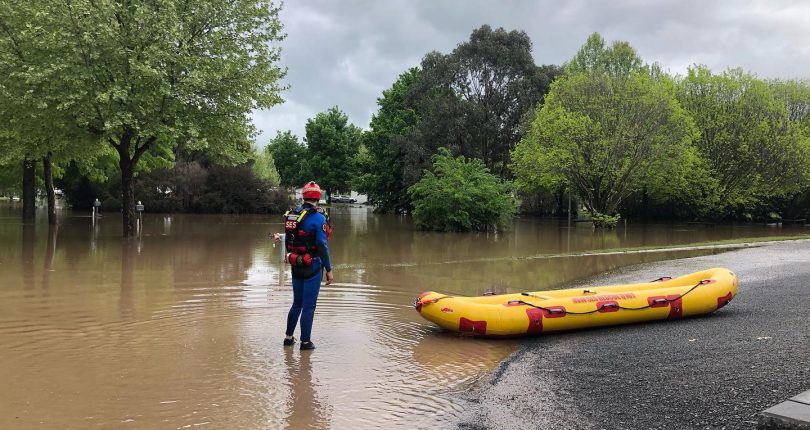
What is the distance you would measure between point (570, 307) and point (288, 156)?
8541 centimetres

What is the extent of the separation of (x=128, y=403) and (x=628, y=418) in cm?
431

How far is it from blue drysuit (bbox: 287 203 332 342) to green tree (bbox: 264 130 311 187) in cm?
7515

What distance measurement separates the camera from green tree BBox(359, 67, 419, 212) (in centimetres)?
5341

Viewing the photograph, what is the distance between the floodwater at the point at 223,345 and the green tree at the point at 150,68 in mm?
5345

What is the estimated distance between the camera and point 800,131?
4269 centimetres

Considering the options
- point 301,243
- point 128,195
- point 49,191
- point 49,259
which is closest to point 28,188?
point 49,191

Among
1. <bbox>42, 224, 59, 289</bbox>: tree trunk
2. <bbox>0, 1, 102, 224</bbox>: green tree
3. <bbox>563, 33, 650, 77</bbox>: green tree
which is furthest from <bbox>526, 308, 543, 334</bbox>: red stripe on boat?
<bbox>563, 33, 650, 77</bbox>: green tree

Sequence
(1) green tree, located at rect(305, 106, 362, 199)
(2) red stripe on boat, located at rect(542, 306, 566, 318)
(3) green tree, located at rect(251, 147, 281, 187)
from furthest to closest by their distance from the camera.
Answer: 1. (1) green tree, located at rect(305, 106, 362, 199)
2. (3) green tree, located at rect(251, 147, 281, 187)
3. (2) red stripe on boat, located at rect(542, 306, 566, 318)

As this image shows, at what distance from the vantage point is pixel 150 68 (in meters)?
18.3

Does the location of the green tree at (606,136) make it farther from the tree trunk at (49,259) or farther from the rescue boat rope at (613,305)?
the rescue boat rope at (613,305)

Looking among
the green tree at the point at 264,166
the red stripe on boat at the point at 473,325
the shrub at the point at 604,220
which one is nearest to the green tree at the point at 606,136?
the shrub at the point at 604,220

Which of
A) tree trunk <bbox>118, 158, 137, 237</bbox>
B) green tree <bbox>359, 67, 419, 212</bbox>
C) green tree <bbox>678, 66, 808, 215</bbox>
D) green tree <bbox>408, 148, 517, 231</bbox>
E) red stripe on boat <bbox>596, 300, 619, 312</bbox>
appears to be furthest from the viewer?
green tree <bbox>359, 67, 419, 212</bbox>

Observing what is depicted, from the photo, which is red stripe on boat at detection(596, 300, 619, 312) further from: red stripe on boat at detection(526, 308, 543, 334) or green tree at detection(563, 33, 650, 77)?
green tree at detection(563, 33, 650, 77)

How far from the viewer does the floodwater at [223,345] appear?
5.23m
